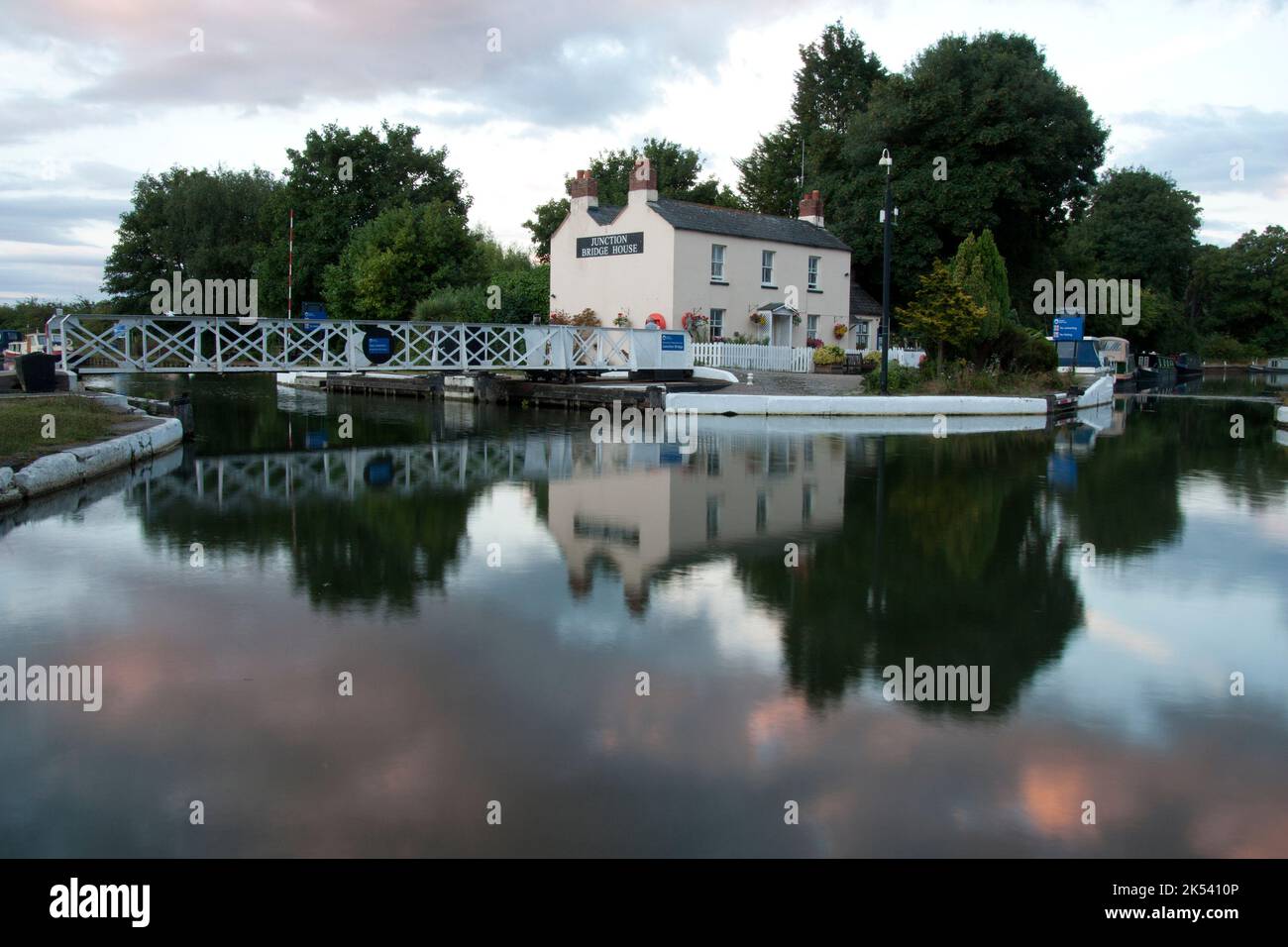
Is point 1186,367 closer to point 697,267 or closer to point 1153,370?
point 1153,370

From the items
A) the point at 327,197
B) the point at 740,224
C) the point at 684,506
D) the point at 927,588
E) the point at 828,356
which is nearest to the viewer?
the point at 927,588

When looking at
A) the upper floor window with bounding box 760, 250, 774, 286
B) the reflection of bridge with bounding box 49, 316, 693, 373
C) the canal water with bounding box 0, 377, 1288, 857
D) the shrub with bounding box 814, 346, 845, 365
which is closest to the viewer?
the canal water with bounding box 0, 377, 1288, 857

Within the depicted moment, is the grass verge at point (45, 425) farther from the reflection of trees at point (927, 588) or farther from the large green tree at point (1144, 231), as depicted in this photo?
the large green tree at point (1144, 231)

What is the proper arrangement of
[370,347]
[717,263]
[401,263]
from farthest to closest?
[401,263]
[717,263]
[370,347]

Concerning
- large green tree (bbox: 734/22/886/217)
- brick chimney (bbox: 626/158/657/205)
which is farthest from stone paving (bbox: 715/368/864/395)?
large green tree (bbox: 734/22/886/217)

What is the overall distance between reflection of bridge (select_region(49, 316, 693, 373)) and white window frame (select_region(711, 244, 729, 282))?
15.7ft

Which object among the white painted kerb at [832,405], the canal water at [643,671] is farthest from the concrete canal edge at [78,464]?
the white painted kerb at [832,405]

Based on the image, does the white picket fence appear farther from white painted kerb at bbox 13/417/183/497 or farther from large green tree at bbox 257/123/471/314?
large green tree at bbox 257/123/471/314

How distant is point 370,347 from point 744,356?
12.5 metres

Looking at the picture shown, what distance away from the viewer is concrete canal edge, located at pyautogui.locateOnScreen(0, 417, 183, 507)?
37.7ft

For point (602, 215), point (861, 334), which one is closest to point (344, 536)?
point (602, 215)

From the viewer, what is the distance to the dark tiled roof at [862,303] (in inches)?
1634

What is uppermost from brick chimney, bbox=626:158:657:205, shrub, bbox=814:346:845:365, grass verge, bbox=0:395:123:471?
brick chimney, bbox=626:158:657:205

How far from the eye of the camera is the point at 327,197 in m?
51.6
